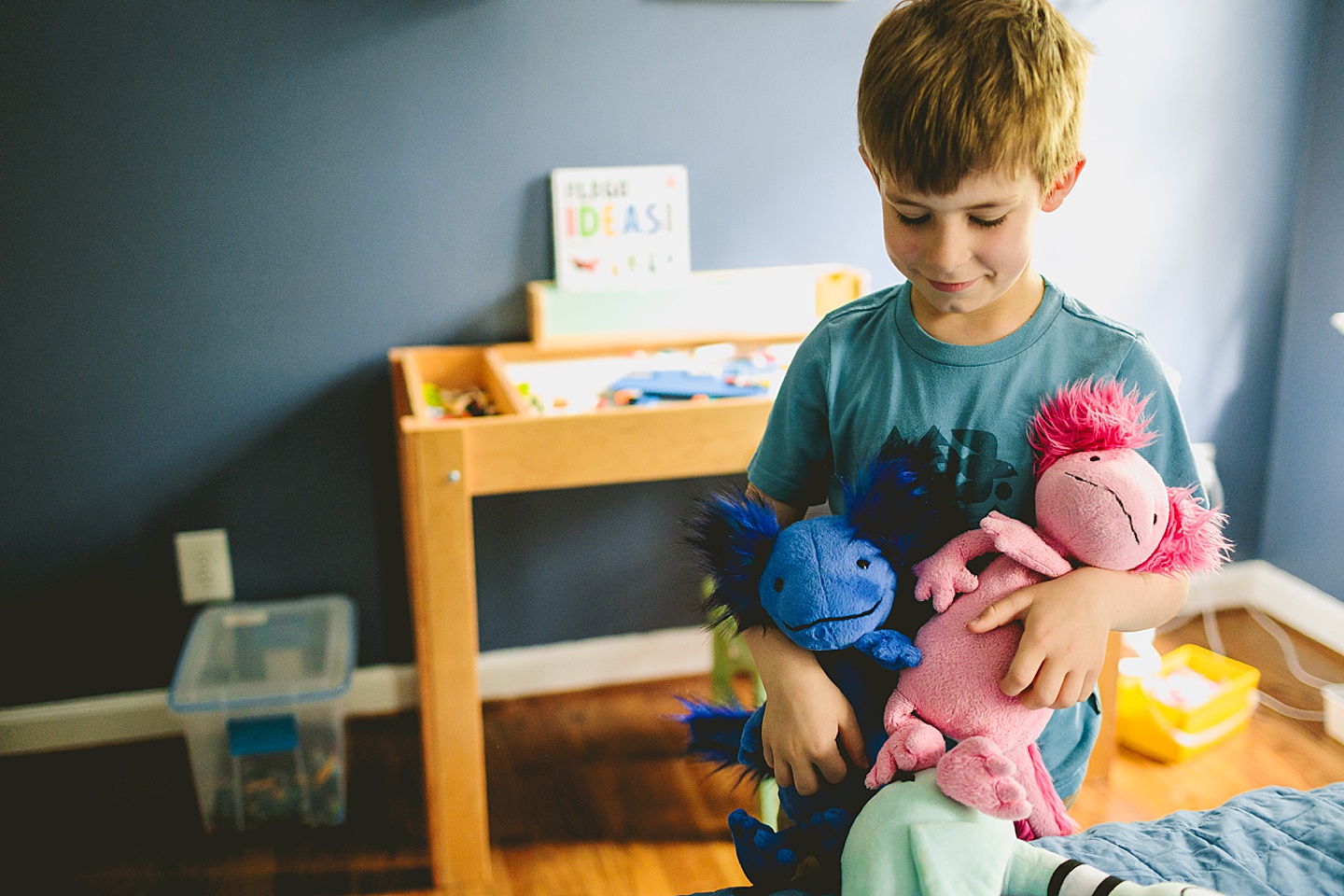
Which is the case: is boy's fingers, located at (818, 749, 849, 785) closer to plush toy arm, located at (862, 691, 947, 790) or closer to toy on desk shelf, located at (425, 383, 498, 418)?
plush toy arm, located at (862, 691, 947, 790)

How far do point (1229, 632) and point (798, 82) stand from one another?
1548 mm

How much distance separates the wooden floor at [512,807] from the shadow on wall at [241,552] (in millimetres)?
170

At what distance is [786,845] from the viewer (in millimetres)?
832

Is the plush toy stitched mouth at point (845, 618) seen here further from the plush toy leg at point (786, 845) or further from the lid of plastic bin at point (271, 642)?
the lid of plastic bin at point (271, 642)

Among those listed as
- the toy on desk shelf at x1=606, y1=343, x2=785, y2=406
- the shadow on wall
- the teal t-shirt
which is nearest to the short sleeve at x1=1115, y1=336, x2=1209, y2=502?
the teal t-shirt

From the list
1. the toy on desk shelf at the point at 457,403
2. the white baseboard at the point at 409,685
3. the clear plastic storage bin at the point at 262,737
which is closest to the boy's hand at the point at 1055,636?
the toy on desk shelf at the point at 457,403

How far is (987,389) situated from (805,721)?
0.97ft

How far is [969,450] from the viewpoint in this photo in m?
0.84

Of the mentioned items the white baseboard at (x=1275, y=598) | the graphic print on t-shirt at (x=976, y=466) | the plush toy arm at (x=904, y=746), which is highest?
the graphic print on t-shirt at (x=976, y=466)

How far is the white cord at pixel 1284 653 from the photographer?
2.08 metres

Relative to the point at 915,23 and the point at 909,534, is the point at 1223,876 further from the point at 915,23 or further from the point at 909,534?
the point at 915,23

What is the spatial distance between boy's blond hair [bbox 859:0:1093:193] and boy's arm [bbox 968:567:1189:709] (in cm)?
29

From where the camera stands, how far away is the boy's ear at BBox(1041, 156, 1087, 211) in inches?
30.4

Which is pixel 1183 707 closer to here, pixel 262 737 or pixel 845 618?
pixel 845 618
